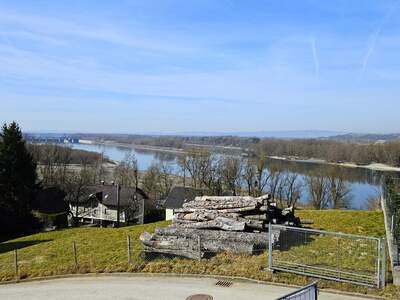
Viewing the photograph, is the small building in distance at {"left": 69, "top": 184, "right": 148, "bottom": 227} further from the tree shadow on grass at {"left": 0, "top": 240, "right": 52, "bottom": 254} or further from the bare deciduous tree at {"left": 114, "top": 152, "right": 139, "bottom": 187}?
the tree shadow on grass at {"left": 0, "top": 240, "right": 52, "bottom": 254}

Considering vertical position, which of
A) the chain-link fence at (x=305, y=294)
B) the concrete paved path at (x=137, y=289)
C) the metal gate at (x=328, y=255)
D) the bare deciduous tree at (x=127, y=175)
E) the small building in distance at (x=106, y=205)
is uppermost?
the chain-link fence at (x=305, y=294)

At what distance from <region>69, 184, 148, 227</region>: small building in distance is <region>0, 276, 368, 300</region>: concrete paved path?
38.6 meters

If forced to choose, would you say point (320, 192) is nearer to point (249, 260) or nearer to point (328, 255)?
point (249, 260)

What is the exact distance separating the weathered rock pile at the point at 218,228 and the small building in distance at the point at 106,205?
1394 inches

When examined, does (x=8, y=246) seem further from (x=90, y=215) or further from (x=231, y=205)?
(x=90, y=215)

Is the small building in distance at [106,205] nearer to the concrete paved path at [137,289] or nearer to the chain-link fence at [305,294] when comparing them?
the concrete paved path at [137,289]

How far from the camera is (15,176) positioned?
146ft

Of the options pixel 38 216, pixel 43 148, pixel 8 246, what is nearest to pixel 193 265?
pixel 8 246

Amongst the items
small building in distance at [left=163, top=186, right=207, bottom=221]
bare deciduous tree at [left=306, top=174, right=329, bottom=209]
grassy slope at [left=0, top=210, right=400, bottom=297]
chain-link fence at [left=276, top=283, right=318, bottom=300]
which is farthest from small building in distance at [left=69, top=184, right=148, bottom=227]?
chain-link fence at [left=276, top=283, right=318, bottom=300]

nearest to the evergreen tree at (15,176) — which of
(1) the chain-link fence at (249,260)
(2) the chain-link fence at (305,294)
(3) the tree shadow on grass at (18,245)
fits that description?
(3) the tree shadow on grass at (18,245)

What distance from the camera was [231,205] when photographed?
18.9 m

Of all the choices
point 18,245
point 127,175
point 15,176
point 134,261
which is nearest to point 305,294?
point 134,261

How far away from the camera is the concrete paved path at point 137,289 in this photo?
42.0 feet

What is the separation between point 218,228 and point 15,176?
33.0 m
